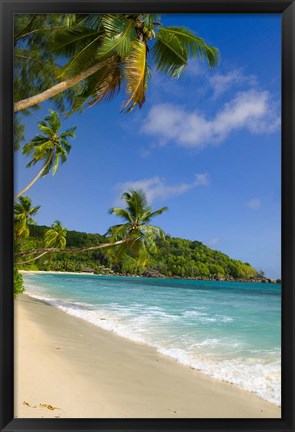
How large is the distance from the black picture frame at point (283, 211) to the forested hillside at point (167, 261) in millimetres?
4535

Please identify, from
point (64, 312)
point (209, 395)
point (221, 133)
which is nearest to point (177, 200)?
point (221, 133)

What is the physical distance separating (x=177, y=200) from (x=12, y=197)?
24.6m

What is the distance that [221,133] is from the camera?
19750mm

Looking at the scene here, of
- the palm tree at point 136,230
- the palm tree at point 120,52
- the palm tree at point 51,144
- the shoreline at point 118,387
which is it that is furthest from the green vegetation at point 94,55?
the palm tree at point 136,230

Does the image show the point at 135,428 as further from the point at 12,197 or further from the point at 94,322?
the point at 94,322

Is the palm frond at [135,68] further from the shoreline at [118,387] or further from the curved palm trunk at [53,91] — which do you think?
the shoreline at [118,387]

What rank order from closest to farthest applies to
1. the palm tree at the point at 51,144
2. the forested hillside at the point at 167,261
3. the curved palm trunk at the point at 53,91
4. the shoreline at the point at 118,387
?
the shoreline at the point at 118,387
the curved palm trunk at the point at 53,91
the palm tree at the point at 51,144
the forested hillside at the point at 167,261

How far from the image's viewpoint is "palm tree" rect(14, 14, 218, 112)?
2.01m

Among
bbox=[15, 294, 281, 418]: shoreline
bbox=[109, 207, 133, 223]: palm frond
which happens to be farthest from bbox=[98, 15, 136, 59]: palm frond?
bbox=[109, 207, 133, 223]: palm frond

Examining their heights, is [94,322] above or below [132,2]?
below

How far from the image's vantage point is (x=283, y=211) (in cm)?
137

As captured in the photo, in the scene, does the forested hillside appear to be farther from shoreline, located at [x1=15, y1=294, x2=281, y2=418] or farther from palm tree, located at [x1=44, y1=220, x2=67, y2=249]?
shoreline, located at [x1=15, y1=294, x2=281, y2=418]

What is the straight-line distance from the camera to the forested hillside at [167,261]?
10.0m

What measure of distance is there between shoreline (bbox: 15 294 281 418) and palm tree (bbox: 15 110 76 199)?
2.62 metres
